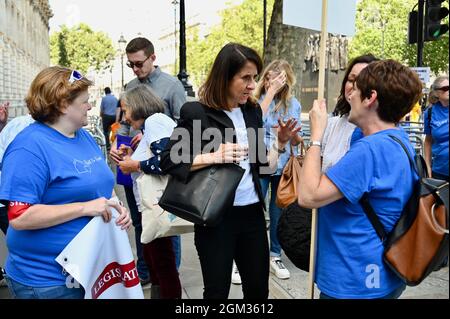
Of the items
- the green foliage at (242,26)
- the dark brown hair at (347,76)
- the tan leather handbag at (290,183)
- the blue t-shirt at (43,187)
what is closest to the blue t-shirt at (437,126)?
the dark brown hair at (347,76)

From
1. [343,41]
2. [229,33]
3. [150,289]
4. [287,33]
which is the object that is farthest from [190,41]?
[150,289]

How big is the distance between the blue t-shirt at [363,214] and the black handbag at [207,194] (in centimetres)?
52

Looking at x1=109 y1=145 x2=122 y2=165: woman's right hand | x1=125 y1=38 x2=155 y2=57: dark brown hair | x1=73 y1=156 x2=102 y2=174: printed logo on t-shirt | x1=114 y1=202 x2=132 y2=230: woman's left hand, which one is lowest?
x1=114 y1=202 x2=132 y2=230: woman's left hand

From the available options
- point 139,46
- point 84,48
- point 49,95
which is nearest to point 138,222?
point 139,46

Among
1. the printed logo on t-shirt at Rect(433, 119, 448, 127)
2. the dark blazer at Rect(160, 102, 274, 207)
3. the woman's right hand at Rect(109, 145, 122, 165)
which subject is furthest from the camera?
the printed logo on t-shirt at Rect(433, 119, 448, 127)

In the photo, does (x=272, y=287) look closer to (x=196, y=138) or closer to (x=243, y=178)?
(x=243, y=178)

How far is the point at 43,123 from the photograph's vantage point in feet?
7.25

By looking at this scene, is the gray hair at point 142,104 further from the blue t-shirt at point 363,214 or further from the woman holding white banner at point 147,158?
the blue t-shirt at point 363,214

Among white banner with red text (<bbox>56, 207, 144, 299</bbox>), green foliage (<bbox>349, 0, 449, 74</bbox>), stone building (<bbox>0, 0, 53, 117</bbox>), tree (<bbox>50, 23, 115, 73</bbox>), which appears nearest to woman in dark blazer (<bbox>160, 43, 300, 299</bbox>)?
white banner with red text (<bbox>56, 207, 144, 299</bbox>)

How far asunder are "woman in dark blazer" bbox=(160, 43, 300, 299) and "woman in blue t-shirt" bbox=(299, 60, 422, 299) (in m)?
0.63

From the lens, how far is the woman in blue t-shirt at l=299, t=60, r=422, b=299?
1839 mm

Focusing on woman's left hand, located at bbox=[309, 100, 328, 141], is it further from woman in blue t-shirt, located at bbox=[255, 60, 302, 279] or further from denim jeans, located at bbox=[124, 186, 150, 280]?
denim jeans, located at bbox=[124, 186, 150, 280]

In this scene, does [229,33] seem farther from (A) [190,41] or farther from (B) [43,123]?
(B) [43,123]

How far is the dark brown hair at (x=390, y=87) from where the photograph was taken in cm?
190
